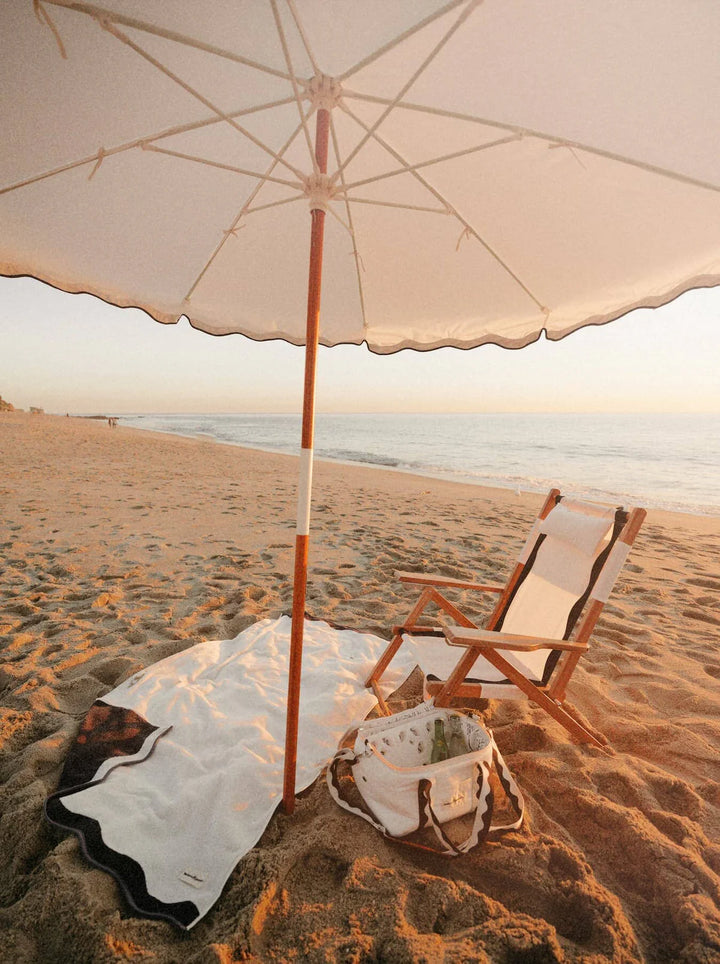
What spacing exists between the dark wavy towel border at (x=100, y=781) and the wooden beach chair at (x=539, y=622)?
3.46ft

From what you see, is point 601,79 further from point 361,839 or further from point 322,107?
point 361,839

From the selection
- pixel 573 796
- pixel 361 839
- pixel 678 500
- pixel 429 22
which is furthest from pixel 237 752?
pixel 678 500

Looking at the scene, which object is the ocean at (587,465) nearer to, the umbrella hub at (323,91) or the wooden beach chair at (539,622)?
the wooden beach chair at (539,622)

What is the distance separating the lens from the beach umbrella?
4.43 feet

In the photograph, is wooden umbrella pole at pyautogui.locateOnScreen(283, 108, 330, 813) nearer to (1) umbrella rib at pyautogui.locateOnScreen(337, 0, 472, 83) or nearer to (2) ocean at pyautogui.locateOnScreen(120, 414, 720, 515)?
(1) umbrella rib at pyautogui.locateOnScreen(337, 0, 472, 83)

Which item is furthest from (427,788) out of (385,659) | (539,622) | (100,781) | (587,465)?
(587,465)

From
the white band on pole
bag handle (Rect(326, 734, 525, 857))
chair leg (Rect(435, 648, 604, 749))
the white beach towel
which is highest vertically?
the white band on pole

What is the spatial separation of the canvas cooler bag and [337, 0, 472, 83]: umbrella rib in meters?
2.13

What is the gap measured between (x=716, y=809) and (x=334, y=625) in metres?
2.08

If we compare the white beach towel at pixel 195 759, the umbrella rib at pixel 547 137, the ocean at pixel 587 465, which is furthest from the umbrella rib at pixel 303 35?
the ocean at pixel 587 465

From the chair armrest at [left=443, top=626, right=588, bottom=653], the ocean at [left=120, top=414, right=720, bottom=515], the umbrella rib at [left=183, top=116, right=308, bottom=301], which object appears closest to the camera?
the chair armrest at [left=443, top=626, right=588, bottom=653]

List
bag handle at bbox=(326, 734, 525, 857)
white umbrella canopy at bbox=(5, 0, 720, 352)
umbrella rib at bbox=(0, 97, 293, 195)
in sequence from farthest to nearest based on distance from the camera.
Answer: umbrella rib at bbox=(0, 97, 293, 195)
bag handle at bbox=(326, 734, 525, 857)
white umbrella canopy at bbox=(5, 0, 720, 352)

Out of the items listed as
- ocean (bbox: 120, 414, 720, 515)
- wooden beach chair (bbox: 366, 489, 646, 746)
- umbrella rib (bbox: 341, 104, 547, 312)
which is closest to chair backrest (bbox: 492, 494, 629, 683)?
wooden beach chair (bbox: 366, 489, 646, 746)

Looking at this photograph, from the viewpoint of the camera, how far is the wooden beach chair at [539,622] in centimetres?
191
